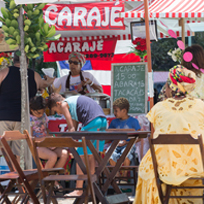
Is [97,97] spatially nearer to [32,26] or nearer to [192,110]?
[32,26]

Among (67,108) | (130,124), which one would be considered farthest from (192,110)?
(130,124)

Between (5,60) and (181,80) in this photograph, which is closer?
(181,80)

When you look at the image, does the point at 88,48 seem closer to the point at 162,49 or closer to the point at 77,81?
the point at 77,81

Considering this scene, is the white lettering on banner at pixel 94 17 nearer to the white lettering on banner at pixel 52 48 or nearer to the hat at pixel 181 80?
the white lettering on banner at pixel 52 48

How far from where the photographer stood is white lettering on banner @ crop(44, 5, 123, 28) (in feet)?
20.7

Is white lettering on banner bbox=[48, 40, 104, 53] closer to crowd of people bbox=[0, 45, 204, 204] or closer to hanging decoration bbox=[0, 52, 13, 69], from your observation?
crowd of people bbox=[0, 45, 204, 204]

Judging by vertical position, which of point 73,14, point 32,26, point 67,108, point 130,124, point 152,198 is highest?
point 73,14

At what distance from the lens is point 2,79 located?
5.08 metres

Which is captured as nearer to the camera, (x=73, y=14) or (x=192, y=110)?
(x=192, y=110)

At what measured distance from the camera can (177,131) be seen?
3297mm

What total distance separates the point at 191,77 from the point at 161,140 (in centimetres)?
72

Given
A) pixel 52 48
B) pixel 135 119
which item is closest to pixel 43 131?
pixel 135 119

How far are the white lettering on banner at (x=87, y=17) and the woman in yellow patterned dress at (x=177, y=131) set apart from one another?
3093 mm

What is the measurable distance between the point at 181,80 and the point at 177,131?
0.48 m
